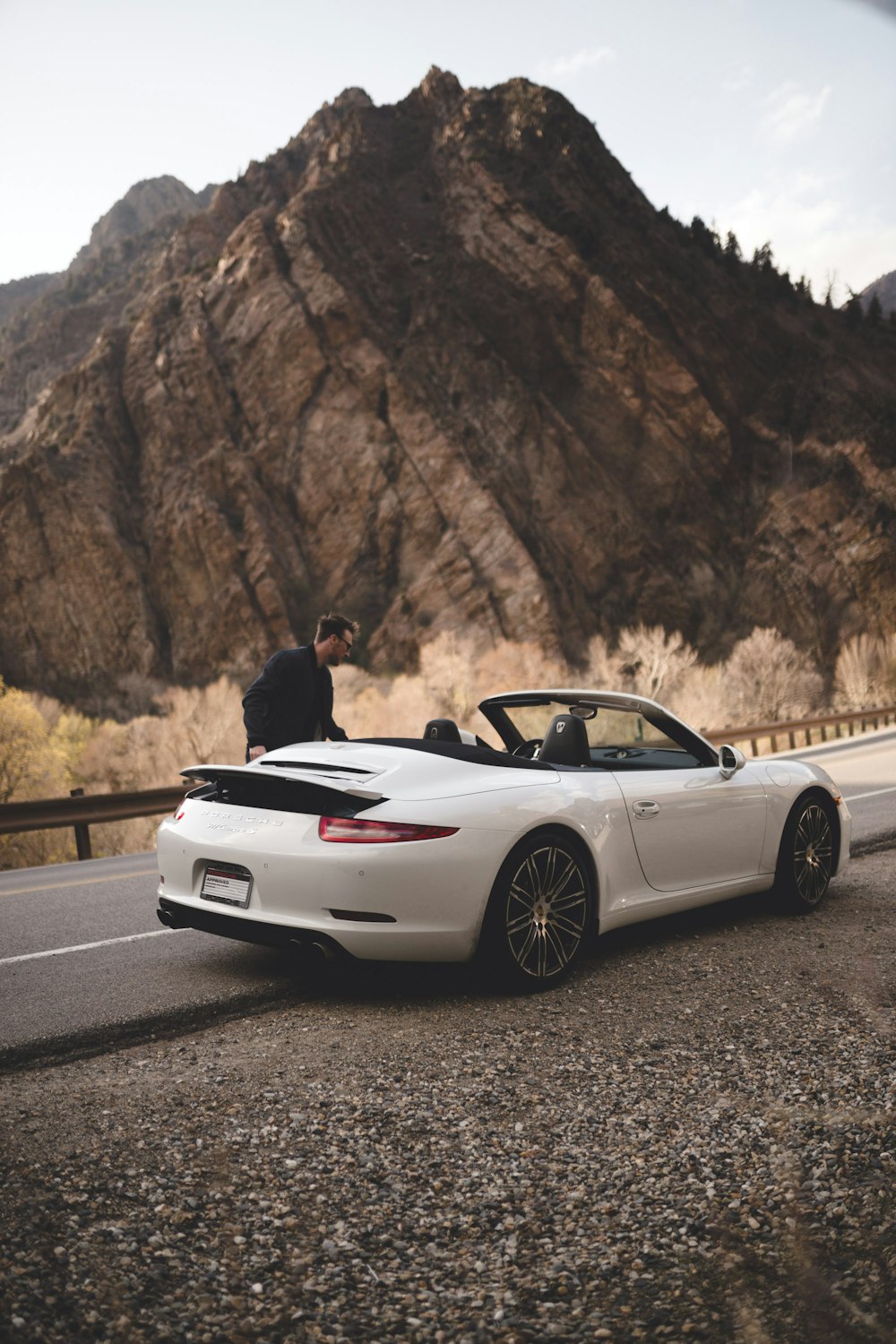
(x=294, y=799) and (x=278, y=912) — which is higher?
(x=294, y=799)

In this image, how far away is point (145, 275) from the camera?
102 m

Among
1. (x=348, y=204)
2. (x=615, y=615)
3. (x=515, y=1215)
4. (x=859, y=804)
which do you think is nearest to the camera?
(x=515, y=1215)

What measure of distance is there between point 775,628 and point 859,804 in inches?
2269

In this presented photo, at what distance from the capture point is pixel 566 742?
5.28 metres

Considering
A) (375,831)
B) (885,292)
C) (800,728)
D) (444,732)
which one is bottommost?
(800,728)

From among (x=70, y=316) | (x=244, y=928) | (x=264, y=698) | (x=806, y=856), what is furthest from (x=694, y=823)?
(x=70, y=316)

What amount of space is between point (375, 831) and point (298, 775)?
0.55 metres

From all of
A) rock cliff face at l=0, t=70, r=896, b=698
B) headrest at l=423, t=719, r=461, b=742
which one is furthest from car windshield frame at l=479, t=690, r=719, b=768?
rock cliff face at l=0, t=70, r=896, b=698

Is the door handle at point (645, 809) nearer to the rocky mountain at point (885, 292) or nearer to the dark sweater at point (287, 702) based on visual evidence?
the dark sweater at point (287, 702)

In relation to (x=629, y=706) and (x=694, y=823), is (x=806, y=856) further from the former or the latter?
(x=629, y=706)

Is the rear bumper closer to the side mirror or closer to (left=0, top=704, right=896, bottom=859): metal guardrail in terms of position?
the side mirror

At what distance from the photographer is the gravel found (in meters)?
2.32

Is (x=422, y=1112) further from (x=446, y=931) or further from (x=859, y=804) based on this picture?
(x=859, y=804)

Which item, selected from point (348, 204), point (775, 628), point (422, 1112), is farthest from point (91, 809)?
point (348, 204)
